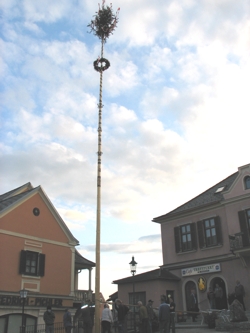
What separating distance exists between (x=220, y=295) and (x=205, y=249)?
3.94m

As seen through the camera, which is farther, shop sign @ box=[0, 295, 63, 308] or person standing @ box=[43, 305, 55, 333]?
shop sign @ box=[0, 295, 63, 308]

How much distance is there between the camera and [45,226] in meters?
23.3

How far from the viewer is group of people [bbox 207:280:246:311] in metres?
21.2

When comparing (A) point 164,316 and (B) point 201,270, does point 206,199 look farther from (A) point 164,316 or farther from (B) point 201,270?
(A) point 164,316

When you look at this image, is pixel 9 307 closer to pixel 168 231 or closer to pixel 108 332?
pixel 108 332

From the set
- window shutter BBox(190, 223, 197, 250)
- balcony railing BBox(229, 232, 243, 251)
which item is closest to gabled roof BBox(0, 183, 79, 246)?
window shutter BBox(190, 223, 197, 250)

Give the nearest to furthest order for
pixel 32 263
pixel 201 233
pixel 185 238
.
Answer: pixel 32 263, pixel 201 233, pixel 185 238

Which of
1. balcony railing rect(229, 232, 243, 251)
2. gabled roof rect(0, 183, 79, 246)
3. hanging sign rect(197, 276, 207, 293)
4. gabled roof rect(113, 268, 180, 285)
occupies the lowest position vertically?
hanging sign rect(197, 276, 207, 293)

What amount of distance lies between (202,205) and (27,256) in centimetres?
1261

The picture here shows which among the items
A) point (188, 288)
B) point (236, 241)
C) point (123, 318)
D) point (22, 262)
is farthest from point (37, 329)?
point (236, 241)

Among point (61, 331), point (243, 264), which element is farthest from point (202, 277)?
point (61, 331)

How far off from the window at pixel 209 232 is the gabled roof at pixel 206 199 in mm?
1240

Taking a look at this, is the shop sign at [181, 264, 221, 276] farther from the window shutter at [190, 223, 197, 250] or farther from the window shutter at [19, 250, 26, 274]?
the window shutter at [19, 250, 26, 274]

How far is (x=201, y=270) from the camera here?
25.4 meters
